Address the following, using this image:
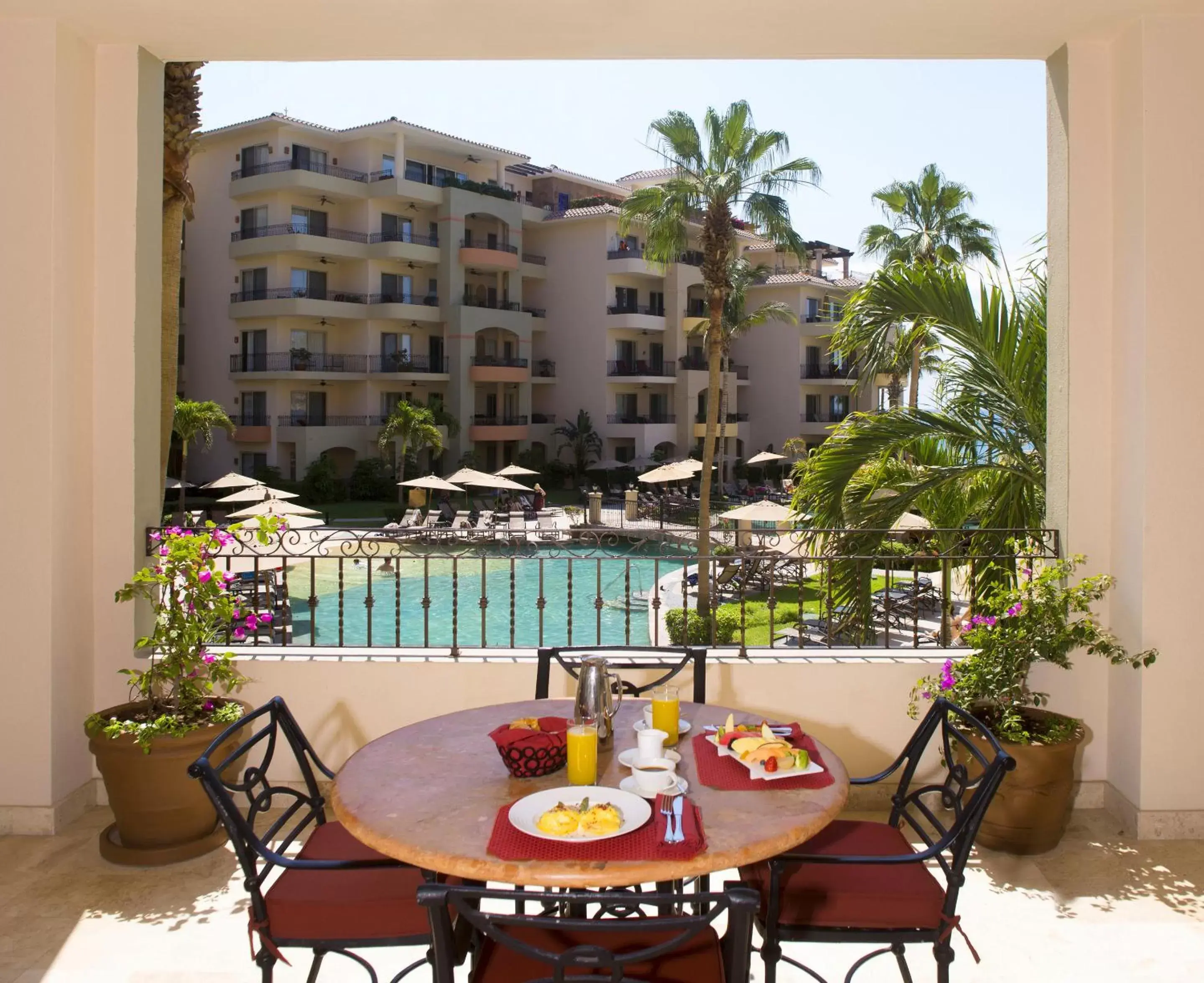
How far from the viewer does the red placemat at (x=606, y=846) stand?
235 cm

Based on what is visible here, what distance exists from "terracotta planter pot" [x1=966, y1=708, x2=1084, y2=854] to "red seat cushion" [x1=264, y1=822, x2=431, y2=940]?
2733 mm

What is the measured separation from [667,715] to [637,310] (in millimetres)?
36321

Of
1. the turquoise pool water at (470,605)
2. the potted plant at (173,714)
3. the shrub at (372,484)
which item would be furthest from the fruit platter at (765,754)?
the shrub at (372,484)

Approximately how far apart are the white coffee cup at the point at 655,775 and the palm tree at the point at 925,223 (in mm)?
28582

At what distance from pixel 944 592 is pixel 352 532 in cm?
322

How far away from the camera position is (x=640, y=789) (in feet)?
9.04

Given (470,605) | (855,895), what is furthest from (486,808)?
(470,605)

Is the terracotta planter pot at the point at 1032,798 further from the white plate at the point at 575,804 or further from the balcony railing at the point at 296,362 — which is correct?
the balcony railing at the point at 296,362

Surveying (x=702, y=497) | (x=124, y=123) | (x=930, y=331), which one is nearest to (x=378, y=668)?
(x=124, y=123)

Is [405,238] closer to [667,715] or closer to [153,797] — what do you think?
[153,797]

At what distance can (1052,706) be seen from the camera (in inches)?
205

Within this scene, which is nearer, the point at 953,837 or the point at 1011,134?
the point at 953,837

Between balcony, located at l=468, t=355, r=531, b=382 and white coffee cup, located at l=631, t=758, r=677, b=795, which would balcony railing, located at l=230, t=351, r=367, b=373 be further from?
white coffee cup, located at l=631, t=758, r=677, b=795

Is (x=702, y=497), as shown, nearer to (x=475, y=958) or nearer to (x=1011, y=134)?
(x=475, y=958)
